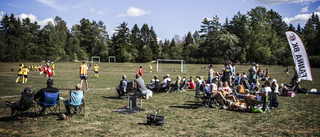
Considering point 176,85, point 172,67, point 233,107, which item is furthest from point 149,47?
point 233,107

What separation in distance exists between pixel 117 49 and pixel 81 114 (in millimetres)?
79314

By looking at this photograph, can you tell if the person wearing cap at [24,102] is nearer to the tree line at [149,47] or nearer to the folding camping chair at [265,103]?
A: the folding camping chair at [265,103]

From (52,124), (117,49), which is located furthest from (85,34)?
(52,124)

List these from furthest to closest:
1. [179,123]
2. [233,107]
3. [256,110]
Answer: [233,107]
[256,110]
[179,123]

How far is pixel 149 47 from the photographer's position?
91000mm

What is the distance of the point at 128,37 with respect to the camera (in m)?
89.7

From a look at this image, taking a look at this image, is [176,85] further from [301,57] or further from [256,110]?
[301,57]

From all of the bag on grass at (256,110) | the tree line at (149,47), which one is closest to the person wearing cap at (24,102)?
the bag on grass at (256,110)

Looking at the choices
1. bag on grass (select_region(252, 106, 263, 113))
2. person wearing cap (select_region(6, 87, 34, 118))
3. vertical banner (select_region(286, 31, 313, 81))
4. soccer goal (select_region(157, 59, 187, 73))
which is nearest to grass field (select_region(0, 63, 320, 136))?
bag on grass (select_region(252, 106, 263, 113))

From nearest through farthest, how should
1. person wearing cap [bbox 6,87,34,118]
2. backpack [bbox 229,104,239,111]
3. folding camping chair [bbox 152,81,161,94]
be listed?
person wearing cap [bbox 6,87,34,118]
backpack [bbox 229,104,239,111]
folding camping chair [bbox 152,81,161,94]

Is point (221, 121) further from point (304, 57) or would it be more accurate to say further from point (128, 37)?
point (128, 37)

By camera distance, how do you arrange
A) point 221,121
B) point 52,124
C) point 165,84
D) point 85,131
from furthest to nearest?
1. point 165,84
2. point 221,121
3. point 52,124
4. point 85,131

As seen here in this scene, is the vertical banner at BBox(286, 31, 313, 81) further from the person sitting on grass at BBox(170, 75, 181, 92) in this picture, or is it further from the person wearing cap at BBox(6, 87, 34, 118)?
the person wearing cap at BBox(6, 87, 34, 118)

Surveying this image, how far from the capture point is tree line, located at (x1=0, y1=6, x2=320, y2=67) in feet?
212
